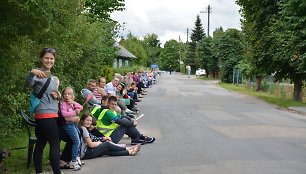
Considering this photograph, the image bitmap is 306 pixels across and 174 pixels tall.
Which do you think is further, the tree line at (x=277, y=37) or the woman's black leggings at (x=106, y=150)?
the tree line at (x=277, y=37)

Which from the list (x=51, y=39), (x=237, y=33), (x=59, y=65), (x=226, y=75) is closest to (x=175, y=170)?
(x=51, y=39)

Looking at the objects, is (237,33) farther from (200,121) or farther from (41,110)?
(41,110)

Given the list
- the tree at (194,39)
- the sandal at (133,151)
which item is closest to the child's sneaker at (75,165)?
the sandal at (133,151)

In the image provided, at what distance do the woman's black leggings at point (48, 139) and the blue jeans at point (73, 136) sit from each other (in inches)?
40.3

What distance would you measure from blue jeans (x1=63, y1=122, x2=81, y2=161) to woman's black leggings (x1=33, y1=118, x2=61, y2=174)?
40.3 inches

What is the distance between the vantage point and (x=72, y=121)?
303 inches

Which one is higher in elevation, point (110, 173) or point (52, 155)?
point (52, 155)

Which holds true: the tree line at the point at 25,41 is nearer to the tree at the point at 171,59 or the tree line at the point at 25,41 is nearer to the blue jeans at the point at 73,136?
the blue jeans at the point at 73,136

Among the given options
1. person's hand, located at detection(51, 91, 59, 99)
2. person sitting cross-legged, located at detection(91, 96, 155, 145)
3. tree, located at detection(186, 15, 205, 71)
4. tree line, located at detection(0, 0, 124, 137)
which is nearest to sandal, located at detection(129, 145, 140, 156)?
person sitting cross-legged, located at detection(91, 96, 155, 145)

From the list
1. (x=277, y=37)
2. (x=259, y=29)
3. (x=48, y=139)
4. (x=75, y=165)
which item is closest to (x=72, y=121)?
(x=75, y=165)

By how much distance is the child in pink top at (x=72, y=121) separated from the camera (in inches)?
301

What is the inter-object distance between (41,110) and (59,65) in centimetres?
574

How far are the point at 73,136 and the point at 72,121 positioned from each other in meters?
0.32

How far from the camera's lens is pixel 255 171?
25.2 ft
